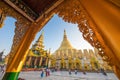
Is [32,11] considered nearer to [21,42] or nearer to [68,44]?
[21,42]

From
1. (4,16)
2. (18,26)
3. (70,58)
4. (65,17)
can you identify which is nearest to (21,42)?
(18,26)

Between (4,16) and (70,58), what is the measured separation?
41.3 feet

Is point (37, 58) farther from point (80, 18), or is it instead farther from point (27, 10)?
point (80, 18)

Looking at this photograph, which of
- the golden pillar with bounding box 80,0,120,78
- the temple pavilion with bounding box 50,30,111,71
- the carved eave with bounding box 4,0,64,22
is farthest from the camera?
the temple pavilion with bounding box 50,30,111,71

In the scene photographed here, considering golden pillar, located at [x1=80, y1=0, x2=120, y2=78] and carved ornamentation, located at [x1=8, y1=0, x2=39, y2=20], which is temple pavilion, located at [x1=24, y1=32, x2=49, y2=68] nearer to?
carved ornamentation, located at [x1=8, y1=0, x2=39, y2=20]

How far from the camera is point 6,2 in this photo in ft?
5.87

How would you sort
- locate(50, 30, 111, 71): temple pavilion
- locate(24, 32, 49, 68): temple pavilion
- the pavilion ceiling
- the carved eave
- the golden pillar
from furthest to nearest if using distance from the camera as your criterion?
locate(24, 32, 49, 68): temple pavilion, locate(50, 30, 111, 71): temple pavilion, the pavilion ceiling, the carved eave, the golden pillar

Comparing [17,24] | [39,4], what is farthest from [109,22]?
[17,24]

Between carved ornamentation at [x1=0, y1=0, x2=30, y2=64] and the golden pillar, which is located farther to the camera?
carved ornamentation at [x1=0, y1=0, x2=30, y2=64]

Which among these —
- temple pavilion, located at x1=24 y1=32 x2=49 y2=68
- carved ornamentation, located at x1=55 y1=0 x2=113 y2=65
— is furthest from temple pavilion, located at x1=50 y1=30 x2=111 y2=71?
carved ornamentation, located at x1=55 y1=0 x2=113 y2=65

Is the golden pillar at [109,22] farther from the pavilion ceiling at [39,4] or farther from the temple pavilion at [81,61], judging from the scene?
the temple pavilion at [81,61]

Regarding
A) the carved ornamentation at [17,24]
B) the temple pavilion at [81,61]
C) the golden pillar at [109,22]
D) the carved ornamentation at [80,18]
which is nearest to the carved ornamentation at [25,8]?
the carved ornamentation at [17,24]

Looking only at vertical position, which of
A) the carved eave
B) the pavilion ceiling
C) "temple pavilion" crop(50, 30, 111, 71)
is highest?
the pavilion ceiling

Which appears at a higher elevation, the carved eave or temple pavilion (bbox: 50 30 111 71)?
the carved eave
